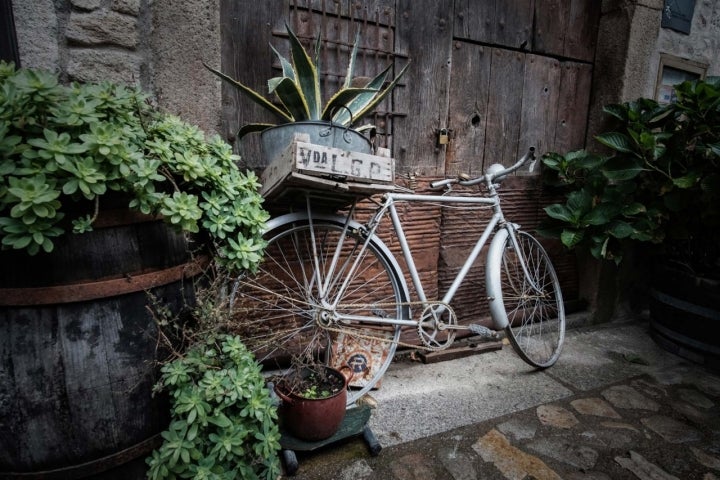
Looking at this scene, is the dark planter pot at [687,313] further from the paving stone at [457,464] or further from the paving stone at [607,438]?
the paving stone at [457,464]

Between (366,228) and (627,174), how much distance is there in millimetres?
1873

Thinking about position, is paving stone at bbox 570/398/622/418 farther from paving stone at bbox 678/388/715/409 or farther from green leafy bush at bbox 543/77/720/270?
green leafy bush at bbox 543/77/720/270

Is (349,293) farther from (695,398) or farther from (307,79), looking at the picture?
(695,398)

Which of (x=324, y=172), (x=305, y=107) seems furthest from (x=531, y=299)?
(x=305, y=107)

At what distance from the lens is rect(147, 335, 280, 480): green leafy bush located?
3.74 feet

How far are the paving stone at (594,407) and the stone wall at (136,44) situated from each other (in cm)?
245

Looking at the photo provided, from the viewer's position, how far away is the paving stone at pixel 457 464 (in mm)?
1563

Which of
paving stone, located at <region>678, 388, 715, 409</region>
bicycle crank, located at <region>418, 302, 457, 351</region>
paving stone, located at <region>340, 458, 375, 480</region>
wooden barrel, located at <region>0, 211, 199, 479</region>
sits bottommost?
paving stone, located at <region>678, 388, 715, 409</region>

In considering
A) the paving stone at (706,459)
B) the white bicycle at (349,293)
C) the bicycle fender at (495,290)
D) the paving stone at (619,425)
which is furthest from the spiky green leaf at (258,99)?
the paving stone at (706,459)

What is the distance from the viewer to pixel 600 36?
10.0 feet

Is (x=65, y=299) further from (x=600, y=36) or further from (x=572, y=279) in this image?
(x=600, y=36)

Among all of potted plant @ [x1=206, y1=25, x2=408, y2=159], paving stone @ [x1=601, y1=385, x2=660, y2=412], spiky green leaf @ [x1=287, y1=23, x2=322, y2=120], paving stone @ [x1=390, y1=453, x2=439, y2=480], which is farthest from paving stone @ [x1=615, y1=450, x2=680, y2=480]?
spiky green leaf @ [x1=287, y1=23, x2=322, y2=120]

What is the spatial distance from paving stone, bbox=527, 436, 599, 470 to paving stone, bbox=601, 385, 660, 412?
0.53 metres

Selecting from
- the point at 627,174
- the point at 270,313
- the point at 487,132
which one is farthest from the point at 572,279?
the point at 270,313
